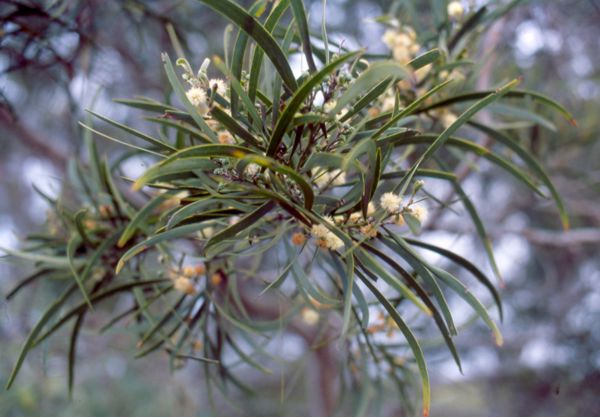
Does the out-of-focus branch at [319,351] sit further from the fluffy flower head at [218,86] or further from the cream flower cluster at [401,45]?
the fluffy flower head at [218,86]

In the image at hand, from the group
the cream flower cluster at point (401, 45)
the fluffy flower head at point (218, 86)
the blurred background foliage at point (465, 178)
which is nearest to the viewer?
the fluffy flower head at point (218, 86)

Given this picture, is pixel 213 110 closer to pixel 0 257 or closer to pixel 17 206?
pixel 0 257

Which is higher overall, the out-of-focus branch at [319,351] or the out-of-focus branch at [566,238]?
the out-of-focus branch at [566,238]

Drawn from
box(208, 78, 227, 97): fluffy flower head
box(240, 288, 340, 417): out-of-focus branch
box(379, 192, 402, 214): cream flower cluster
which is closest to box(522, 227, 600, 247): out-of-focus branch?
box(240, 288, 340, 417): out-of-focus branch

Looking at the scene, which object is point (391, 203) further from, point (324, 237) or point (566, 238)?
point (566, 238)

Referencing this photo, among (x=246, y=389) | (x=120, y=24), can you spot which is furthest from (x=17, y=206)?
(x=246, y=389)

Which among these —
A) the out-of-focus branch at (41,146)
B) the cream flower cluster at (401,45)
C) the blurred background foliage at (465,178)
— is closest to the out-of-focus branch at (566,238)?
the blurred background foliage at (465,178)
